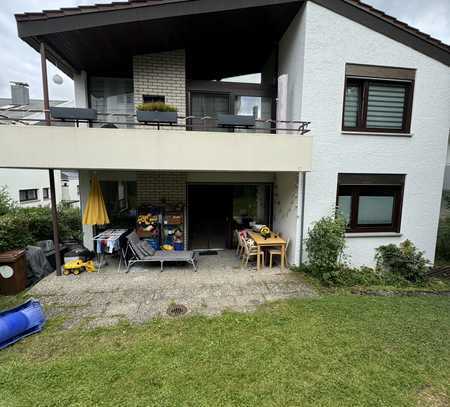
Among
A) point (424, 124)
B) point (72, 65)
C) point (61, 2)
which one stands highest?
point (61, 2)

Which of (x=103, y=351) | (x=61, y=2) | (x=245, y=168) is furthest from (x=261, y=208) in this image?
Answer: (x=61, y=2)

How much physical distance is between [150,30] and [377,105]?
6.66 metres

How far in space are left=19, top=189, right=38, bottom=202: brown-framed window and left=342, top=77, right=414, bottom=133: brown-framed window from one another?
61.9 ft

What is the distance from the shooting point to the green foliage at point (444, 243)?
8.51m

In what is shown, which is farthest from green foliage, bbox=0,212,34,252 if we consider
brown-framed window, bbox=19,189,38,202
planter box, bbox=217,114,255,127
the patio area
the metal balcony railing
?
brown-framed window, bbox=19,189,38,202

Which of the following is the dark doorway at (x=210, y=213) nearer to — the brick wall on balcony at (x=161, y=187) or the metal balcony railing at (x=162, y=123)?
the brick wall on balcony at (x=161, y=187)

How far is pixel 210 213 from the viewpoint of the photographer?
8.95m

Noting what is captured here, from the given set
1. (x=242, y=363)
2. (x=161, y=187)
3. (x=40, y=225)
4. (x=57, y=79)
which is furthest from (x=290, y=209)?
(x=40, y=225)

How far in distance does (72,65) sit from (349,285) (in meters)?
10.4

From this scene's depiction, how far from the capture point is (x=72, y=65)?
7195 mm

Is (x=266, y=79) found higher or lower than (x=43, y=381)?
higher

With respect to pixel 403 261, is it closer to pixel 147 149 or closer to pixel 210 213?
pixel 210 213

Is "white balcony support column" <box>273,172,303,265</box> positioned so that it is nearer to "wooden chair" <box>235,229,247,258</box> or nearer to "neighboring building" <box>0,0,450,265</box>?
"neighboring building" <box>0,0,450,265</box>

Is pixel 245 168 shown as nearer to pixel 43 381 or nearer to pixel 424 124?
pixel 43 381
